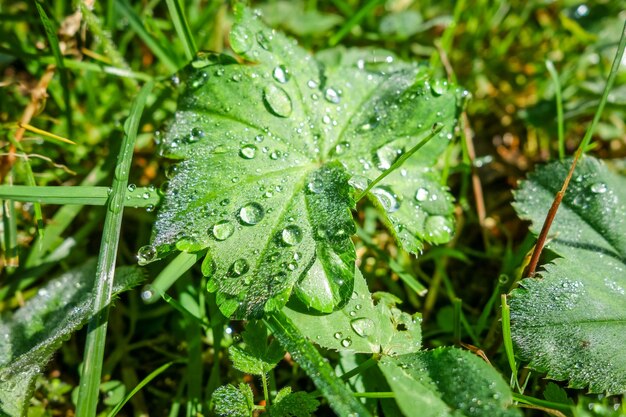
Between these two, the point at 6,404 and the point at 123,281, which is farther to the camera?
the point at 123,281

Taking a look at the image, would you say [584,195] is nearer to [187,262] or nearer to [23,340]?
[187,262]

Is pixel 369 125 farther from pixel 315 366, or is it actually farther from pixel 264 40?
pixel 315 366

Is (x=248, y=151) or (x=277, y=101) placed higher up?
(x=277, y=101)

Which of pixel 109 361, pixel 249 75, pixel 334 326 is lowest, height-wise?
pixel 334 326

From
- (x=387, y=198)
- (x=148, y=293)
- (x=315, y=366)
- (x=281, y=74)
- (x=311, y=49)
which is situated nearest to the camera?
(x=315, y=366)

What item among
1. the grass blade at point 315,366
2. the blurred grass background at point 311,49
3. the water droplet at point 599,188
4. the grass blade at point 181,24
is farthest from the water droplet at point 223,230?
the water droplet at point 599,188

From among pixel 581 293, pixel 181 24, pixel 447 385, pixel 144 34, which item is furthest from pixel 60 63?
pixel 581 293

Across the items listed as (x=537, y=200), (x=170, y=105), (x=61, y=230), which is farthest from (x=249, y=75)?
(x=537, y=200)

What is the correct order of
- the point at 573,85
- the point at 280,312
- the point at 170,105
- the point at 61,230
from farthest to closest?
the point at 573,85
the point at 170,105
the point at 61,230
the point at 280,312

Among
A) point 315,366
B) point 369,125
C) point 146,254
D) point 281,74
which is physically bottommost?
point 315,366
